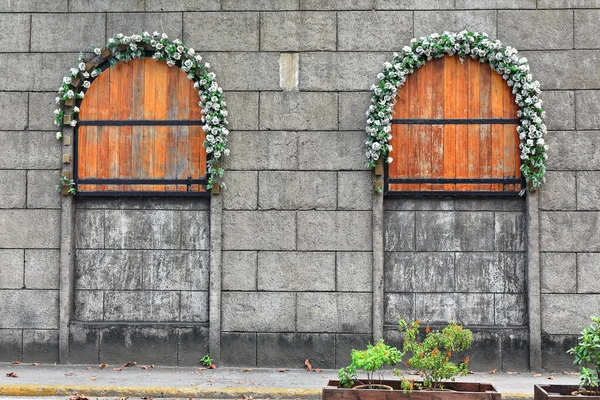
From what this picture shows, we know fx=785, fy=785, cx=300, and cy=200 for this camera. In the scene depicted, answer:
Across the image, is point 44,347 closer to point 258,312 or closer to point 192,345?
point 192,345

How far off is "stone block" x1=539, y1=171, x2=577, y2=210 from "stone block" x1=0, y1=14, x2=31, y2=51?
8.09 m

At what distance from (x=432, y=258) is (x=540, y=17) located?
392 centimetres

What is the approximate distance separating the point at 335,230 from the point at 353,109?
1.83 metres

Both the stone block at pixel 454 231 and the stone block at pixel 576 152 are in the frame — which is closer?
the stone block at pixel 576 152

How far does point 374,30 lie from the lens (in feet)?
38.6

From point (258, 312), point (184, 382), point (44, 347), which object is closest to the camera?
point (184, 382)

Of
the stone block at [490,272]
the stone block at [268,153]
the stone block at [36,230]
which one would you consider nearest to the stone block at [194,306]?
the stone block at [268,153]

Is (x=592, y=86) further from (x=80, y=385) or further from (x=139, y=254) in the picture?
(x=80, y=385)

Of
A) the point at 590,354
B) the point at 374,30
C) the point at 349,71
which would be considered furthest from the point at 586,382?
the point at 374,30

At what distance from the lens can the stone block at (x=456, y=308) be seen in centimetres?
1169

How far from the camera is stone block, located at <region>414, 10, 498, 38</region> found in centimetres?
1170

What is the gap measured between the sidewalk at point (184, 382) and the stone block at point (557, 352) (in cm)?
16

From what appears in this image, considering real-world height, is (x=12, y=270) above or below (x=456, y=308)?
above

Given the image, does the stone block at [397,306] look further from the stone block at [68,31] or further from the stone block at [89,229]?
the stone block at [68,31]
